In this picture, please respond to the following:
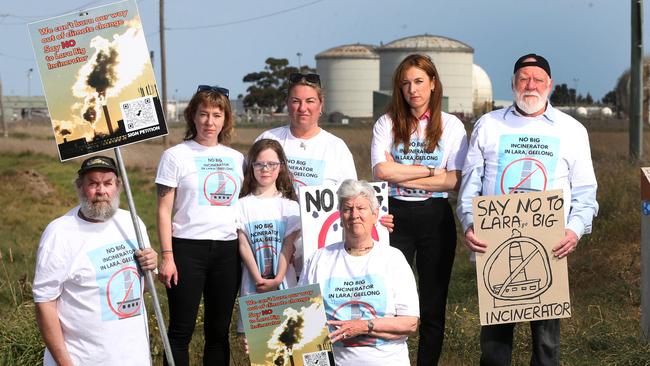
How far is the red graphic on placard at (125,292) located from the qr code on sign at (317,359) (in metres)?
0.93

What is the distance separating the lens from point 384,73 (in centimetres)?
7025

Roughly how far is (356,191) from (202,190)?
1.17 metres

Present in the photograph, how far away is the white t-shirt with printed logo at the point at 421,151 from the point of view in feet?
20.4

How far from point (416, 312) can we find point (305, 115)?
151cm

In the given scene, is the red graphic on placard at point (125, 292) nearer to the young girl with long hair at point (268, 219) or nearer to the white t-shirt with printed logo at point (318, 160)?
the young girl with long hair at point (268, 219)

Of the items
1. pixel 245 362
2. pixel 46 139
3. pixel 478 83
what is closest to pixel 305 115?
pixel 245 362

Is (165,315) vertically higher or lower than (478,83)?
higher

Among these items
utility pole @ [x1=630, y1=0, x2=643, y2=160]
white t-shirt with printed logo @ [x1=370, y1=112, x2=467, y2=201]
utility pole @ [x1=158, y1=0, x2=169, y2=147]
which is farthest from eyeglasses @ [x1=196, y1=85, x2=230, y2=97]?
utility pole @ [x1=158, y1=0, x2=169, y2=147]

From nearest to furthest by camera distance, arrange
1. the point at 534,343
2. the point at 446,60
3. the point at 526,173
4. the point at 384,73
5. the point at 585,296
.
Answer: the point at 526,173 < the point at 534,343 < the point at 585,296 < the point at 446,60 < the point at 384,73

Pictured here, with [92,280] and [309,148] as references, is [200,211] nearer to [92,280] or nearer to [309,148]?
[309,148]

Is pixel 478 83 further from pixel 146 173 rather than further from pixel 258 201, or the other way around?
pixel 258 201

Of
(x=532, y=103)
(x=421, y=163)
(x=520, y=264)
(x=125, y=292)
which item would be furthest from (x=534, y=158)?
(x=125, y=292)

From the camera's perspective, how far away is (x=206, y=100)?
618 centimetres

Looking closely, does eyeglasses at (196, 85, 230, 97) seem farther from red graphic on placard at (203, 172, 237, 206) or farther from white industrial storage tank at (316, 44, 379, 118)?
white industrial storage tank at (316, 44, 379, 118)
